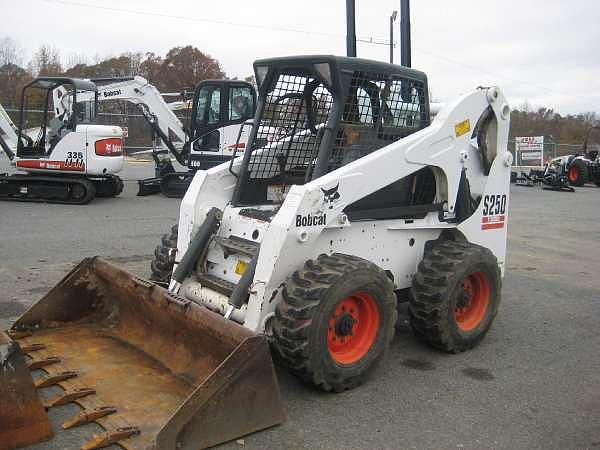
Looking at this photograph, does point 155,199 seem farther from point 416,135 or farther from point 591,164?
point 591,164

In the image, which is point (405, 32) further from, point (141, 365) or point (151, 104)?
point (151, 104)

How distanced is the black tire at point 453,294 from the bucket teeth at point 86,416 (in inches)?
96.2

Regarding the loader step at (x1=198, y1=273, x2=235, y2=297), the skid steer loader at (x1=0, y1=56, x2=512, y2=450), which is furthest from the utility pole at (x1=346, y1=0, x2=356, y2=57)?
the loader step at (x1=198, y1=273, x2=235, y2=297)

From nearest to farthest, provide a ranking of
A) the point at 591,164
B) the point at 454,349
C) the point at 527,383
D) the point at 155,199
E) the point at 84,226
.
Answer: the point at 527,383, the point at 454,349, the point at 84,226, the point at 155,199, the point at 591,164

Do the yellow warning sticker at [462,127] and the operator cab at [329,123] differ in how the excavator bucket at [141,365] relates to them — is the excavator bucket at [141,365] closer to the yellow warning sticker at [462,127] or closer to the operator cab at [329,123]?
the operator cab at [329,123]

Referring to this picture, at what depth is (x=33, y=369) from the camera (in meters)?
4.19

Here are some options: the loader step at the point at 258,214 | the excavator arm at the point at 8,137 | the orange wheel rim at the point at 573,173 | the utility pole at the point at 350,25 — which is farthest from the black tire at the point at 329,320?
the orange wheel rim at the point at 573,173

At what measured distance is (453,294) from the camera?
16.0 ft

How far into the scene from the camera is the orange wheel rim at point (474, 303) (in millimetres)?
5246

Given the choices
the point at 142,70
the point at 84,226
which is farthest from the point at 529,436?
the point at 142,70

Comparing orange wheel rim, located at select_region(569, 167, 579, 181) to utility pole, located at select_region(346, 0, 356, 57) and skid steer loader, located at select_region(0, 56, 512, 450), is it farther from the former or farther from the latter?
skid steer loader, located at select_region(0, 56, 512, 450)

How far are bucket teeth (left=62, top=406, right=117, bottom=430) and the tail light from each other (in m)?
10.9

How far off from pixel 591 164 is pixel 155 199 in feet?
59.9

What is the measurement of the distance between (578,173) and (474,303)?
868 inches
